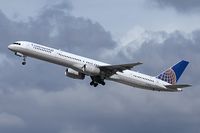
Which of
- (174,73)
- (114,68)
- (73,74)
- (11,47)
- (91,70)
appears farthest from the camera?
(174,73)

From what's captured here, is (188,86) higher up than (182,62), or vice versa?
(182,62)

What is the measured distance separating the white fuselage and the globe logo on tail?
10.1 feet

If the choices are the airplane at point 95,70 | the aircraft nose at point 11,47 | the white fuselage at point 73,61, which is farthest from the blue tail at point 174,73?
the aircraft nose at point 11,47

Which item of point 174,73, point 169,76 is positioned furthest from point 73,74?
point 174,73

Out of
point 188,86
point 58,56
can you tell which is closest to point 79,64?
point 58,56

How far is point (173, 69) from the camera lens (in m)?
143

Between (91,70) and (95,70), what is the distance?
0.71m

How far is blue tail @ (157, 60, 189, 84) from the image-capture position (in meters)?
139

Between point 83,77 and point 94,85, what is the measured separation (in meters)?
2.57

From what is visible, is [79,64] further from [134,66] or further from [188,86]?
[188,86]

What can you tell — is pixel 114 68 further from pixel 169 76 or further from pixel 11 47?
pixel 11 47

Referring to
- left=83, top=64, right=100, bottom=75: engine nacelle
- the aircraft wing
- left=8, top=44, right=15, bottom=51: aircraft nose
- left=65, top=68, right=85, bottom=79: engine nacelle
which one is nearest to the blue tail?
the aircraft wing

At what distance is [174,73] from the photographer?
142 m

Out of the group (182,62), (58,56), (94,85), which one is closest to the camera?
(58,56)
